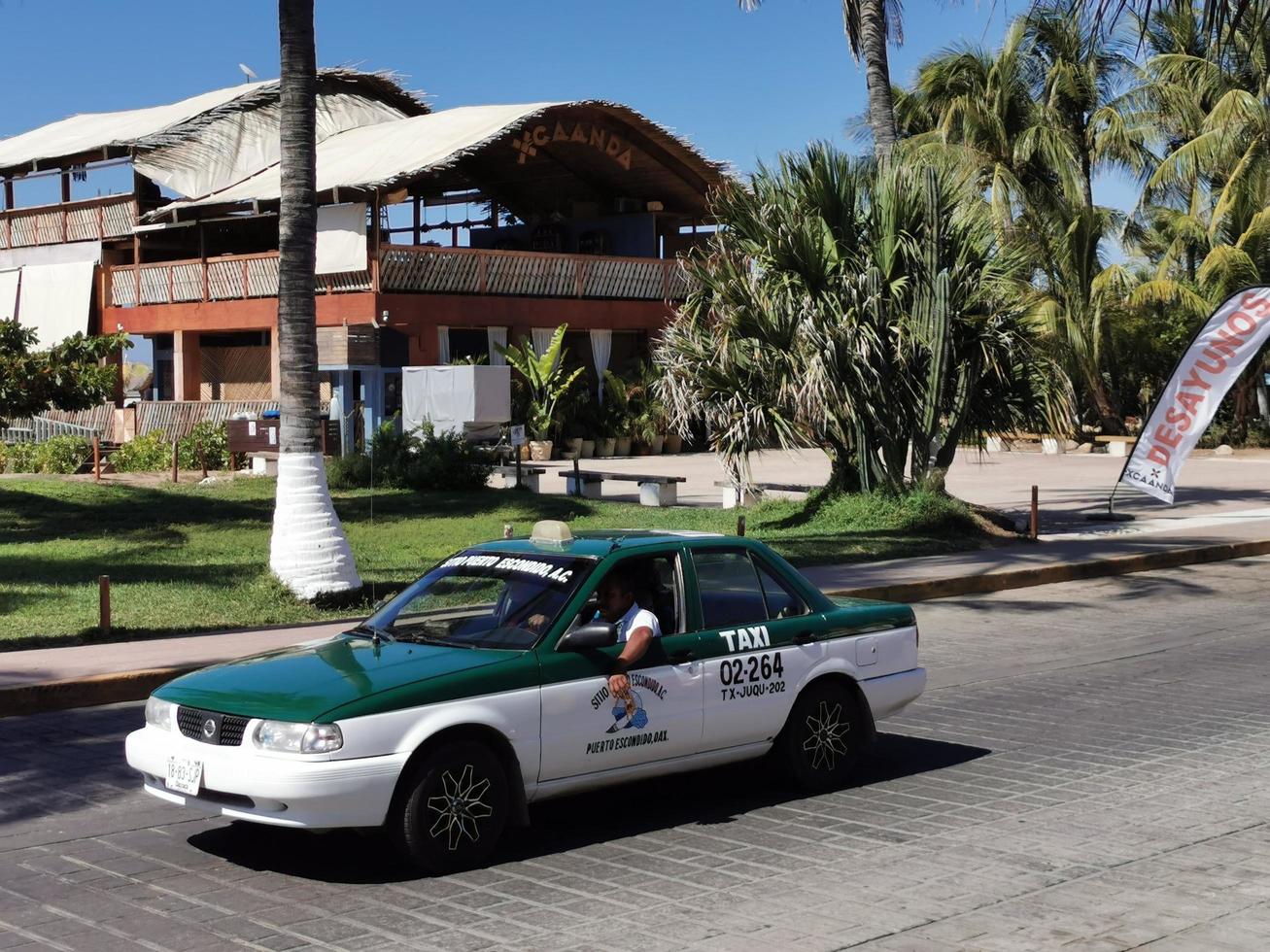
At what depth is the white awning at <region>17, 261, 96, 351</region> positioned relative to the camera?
42688 mm

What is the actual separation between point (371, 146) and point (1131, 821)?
112 ft

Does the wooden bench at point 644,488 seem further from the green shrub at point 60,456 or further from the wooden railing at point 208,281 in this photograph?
the wooden railing at point 208,281

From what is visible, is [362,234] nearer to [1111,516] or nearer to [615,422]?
[615,422]

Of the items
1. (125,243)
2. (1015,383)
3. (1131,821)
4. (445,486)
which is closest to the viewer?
(1131,821)

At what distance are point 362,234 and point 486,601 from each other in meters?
29.4

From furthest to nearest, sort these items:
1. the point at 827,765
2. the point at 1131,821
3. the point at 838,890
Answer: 1. the point at 827,765
2. the point at 1131,821
3. the point at 838,890

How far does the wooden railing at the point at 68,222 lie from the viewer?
138ft

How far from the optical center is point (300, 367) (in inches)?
568

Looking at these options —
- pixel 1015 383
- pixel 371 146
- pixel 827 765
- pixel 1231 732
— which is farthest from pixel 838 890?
pixel 371 146

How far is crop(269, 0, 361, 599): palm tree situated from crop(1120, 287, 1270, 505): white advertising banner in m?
12.1

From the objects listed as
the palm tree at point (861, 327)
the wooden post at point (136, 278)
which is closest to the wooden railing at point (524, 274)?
the wooden post at point (136, 278)

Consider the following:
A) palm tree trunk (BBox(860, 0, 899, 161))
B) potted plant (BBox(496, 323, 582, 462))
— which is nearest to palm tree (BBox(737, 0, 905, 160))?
palm tree trunk (BBox(860, 0, 899, 161))

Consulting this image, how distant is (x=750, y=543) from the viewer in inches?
315

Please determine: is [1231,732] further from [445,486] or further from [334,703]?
[445,486]
